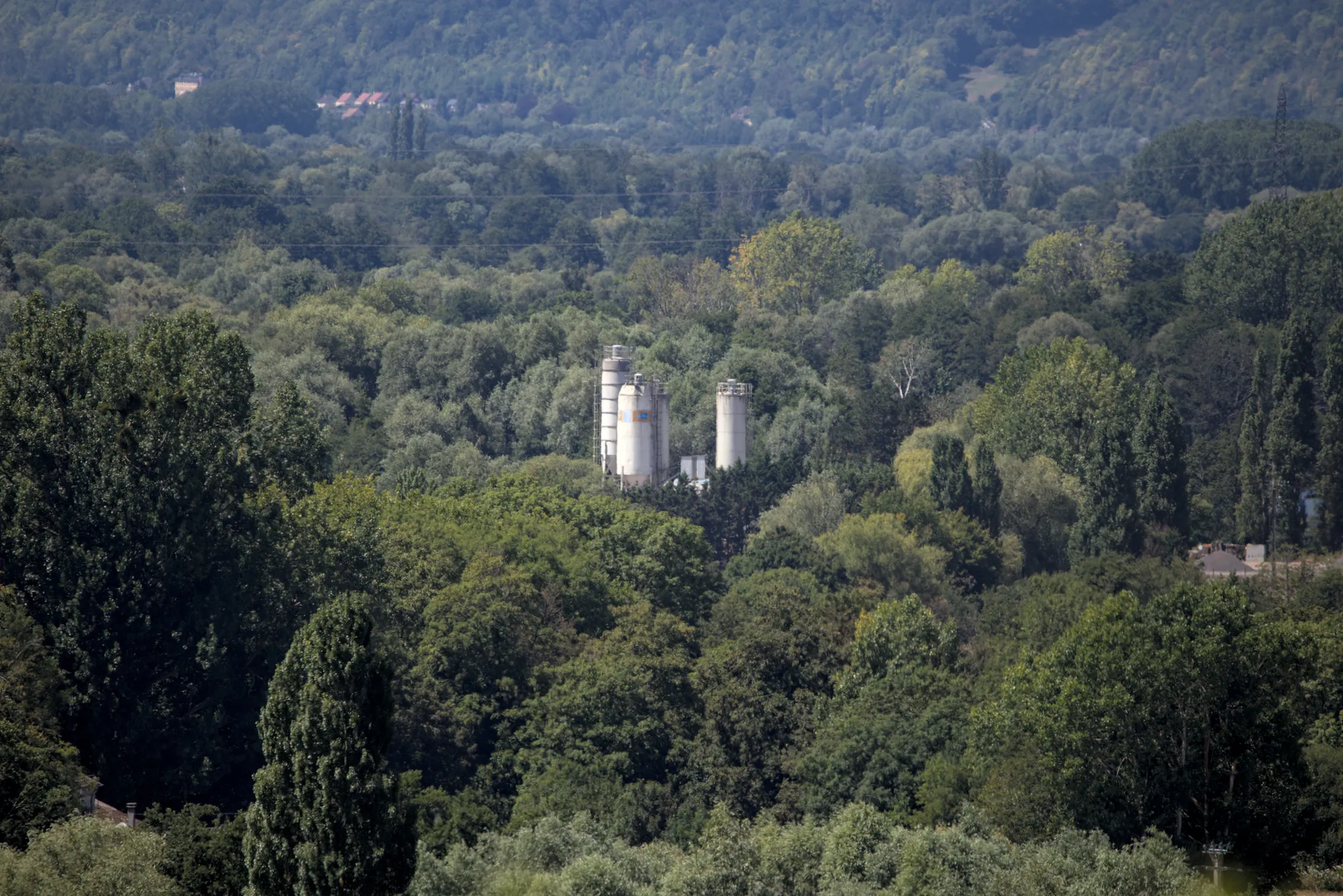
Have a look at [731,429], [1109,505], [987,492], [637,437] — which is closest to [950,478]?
[987,492]

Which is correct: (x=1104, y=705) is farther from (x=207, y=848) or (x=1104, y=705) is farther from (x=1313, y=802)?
(x=207, y=848)

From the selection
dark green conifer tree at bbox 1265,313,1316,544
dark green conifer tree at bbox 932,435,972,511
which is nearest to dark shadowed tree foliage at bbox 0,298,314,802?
dark green conifer tree at bbox 932,435,972,511

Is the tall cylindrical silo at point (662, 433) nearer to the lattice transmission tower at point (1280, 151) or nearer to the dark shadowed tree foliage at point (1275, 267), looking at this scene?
the dark shadowed tree foliage at point (1275, 267)

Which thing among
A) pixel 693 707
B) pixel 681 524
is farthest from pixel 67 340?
pixel 681 524

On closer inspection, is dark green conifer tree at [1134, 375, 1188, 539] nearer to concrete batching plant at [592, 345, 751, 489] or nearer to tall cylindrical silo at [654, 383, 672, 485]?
concrete batching plant at [592, 345, 751, 489]

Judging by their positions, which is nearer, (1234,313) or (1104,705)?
(1104,705)

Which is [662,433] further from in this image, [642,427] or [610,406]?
[610,406]
